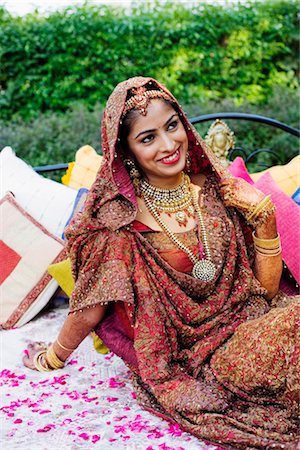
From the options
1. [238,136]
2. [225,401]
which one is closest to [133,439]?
[225,401]

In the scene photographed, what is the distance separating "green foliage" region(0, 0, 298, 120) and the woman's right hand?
12.6ft

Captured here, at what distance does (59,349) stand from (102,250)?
563 millimetres

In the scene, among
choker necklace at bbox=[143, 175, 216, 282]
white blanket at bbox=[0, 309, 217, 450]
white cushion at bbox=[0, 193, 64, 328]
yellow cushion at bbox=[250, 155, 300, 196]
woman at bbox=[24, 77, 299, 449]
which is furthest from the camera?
yellow cushion at bbox=[250, 155, 300, 196]

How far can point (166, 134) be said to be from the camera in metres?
2.42

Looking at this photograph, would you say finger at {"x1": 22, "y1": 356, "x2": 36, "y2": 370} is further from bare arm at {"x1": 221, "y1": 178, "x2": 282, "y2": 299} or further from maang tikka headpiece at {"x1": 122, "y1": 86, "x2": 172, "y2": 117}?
maang tikka headpiece at {"x1": 122, "y1": 86, "x2": 172, "y2": 117}

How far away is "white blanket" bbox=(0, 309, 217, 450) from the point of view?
2.20 meters

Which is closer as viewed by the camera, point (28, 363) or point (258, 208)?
point (258, 208)

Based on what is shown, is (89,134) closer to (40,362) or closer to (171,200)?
(40,362)

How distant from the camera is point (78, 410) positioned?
2479mm

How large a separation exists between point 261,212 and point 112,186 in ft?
1.89

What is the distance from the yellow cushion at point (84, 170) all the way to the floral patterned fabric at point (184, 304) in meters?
1.45

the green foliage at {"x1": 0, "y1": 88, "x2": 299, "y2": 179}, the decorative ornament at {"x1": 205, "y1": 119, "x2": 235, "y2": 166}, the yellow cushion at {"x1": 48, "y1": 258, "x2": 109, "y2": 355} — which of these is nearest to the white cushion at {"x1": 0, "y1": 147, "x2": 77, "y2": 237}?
the yellow cushion at {"x1": 48, "y1": 258, "x2": 109, "y2": 355}

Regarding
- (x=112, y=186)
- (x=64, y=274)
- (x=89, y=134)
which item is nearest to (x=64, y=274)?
(x=64, y=274)

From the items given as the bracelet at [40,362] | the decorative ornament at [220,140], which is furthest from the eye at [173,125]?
the decorative ornament at [220,140]
